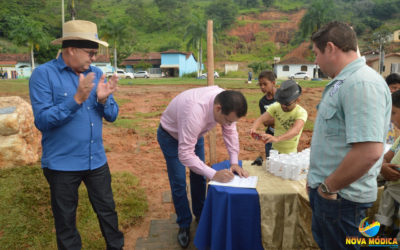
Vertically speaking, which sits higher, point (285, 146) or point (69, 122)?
point (69, 122)

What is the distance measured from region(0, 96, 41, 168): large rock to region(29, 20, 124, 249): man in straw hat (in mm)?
3565

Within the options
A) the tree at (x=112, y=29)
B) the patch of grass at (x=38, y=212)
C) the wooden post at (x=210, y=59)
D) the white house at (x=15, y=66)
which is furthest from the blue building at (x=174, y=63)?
the wooden post at (x=210, y=59)

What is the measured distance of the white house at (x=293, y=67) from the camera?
138ft

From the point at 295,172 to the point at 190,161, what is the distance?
967mm

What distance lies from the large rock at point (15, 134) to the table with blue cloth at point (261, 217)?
4483 mm

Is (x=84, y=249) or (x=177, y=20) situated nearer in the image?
(x=84, y=249)

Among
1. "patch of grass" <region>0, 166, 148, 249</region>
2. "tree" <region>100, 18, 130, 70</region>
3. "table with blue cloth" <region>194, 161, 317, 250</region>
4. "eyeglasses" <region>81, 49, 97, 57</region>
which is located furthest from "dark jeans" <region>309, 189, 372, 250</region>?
"tree" <region>100, 18, 130, 70</region>

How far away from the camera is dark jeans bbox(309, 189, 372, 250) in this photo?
65.0 inches

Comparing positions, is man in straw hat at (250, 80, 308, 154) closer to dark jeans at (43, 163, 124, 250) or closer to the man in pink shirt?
the man in pink shirt

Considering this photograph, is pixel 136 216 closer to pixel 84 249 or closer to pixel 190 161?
pixel 84 249

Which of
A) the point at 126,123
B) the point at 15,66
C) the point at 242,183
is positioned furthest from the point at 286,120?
the point at 15,66

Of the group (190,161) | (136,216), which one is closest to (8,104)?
(136,216)

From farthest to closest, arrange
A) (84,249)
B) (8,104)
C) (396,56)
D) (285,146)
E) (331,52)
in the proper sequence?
(396,56)
(8,104)
(285,146)
(84,249)
(331,52)

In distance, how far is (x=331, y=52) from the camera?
1.64 metres
